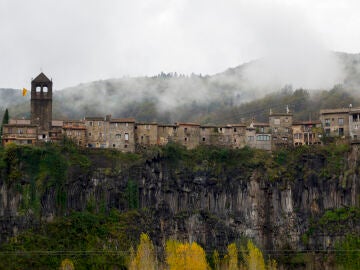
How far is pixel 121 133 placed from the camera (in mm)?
110500

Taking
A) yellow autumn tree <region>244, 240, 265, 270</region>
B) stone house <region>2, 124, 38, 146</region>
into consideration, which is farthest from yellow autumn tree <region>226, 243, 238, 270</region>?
stone house <region>2, 124, 38, 146</region>

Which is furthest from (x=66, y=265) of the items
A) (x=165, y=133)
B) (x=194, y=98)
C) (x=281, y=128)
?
(x=194, y=98)

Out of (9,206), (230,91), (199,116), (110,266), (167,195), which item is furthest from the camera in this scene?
(230,91)

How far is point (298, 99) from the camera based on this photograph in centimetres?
15050

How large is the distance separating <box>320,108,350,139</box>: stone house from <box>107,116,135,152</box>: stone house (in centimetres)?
2658

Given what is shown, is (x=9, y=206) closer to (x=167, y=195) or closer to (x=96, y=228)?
(x=96, y=228)

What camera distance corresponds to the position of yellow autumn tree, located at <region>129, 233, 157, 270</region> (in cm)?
8406

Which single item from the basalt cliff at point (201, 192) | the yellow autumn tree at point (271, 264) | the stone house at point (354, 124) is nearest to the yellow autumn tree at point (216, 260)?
the basalt cliff at point (201, 192)

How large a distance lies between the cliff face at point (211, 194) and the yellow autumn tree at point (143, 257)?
352 inches

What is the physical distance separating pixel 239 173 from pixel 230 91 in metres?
71.2

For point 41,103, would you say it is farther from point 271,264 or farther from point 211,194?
point 271,264

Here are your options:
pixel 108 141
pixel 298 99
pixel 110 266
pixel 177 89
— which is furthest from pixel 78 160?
pixel 177 89

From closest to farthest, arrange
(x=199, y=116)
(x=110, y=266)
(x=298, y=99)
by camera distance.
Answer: (x=110, y=266)
(x=298, y=99)
(x=199, y=116)

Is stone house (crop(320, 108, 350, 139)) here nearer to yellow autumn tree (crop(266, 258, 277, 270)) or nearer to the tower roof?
yellow autumn tree (crop(266, 258, 277, 270))
